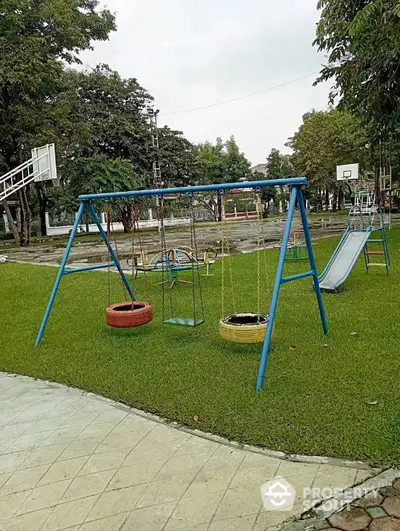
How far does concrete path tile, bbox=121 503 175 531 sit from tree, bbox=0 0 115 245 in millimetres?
18004

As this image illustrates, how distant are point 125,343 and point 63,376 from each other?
101cm

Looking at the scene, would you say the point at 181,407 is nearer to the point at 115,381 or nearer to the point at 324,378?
the point at 115,381

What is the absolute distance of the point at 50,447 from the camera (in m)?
3.02

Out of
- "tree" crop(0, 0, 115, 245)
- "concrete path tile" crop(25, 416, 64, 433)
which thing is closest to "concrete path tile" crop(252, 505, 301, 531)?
"concrete path tile" crop(25, 416, 64, 433)

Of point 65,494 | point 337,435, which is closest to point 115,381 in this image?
point 65,494

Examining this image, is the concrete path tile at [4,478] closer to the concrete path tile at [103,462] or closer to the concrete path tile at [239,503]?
the concrete path tile at [103,462]

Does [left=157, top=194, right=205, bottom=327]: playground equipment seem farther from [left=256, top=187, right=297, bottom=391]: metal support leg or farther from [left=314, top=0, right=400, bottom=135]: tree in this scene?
[left=314, top=0, right=400, bottom=135]: tree

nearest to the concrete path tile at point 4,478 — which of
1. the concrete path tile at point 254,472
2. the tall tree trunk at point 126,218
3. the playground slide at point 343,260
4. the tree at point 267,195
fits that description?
the concrete path tile at point 254,472

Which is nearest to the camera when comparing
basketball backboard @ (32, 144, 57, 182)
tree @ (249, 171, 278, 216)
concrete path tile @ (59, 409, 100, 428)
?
concrete path tile @ (59, 409, 100, 428)

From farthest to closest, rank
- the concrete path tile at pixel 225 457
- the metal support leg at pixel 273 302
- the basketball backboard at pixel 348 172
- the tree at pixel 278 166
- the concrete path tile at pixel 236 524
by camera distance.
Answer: the tree at pixel 278 166 → the basketball backboard at pixel 348 172 → the metal support leg at pixel 273 302 → the concrete path tile at pixel 225 457 → the concrete path tile at pixel 236 524

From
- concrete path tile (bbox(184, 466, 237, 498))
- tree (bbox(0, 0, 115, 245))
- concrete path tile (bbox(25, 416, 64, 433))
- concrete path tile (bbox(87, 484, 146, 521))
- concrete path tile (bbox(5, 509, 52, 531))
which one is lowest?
concrete path tile (bbox(5, 509, 52, 531))

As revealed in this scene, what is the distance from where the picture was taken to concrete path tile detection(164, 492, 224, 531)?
223 cm

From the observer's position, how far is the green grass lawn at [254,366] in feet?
10.0

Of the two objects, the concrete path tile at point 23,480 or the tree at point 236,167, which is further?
the tree at point 236,167
